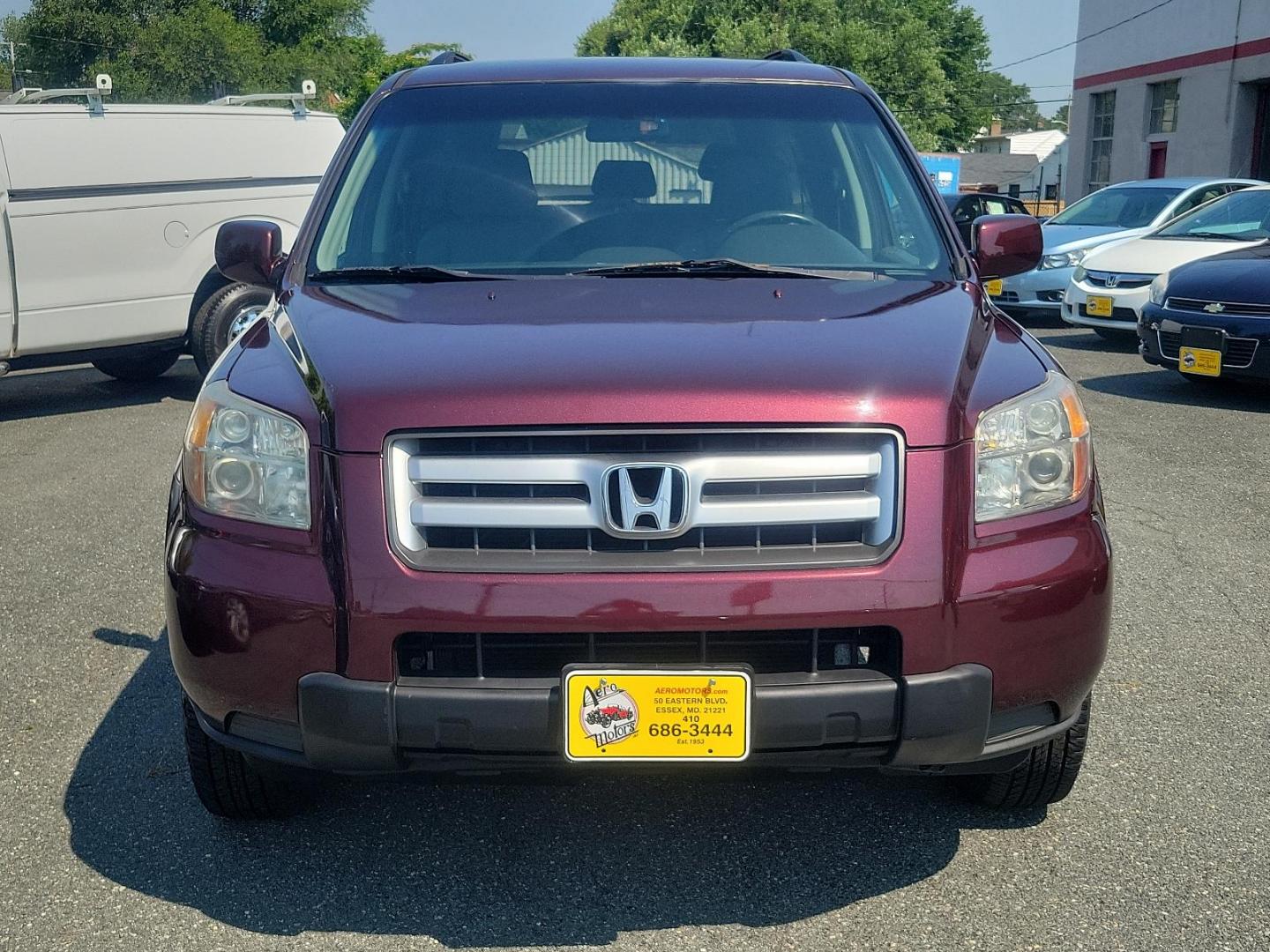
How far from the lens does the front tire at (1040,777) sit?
10.4ft

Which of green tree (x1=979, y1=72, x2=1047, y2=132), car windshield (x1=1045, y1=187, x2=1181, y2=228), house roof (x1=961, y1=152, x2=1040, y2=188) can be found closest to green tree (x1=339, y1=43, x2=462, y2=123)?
house roof (x1=961, y1=152, x2=1040, y2=188)

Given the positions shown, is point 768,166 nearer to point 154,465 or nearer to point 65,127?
point 154,465

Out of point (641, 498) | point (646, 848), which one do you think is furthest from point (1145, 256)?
point (641, 498)

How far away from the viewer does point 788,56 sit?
496 centimetres

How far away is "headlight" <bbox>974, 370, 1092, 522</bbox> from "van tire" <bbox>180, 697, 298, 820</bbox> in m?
1.63

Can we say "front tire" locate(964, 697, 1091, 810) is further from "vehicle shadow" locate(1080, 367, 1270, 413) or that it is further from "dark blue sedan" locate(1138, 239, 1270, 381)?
"vehicle shadow" locate(1080, 367, 1270, 413)

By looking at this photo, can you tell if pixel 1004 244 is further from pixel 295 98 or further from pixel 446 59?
pixel 295 98

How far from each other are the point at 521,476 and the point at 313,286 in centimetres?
119

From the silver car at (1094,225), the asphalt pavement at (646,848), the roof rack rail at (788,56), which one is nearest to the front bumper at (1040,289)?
the silver car at (1094,225)

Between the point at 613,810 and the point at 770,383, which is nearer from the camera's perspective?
the point at 770,383

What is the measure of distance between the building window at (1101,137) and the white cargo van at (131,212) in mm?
28665

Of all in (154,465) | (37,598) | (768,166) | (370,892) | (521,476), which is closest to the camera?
(521,476)

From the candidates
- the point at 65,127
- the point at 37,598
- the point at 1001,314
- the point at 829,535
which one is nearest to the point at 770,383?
the point at 829,535

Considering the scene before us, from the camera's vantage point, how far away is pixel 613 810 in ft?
11.1
